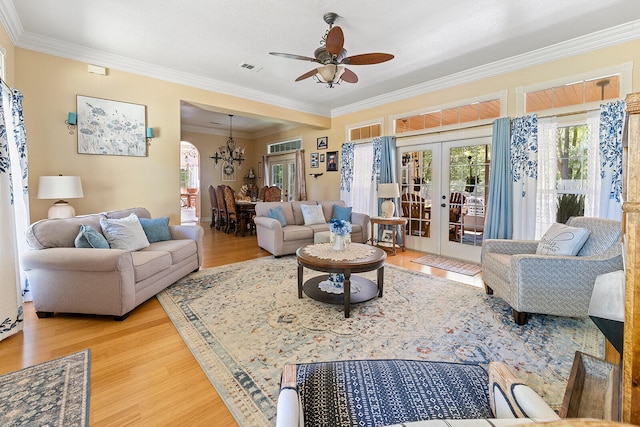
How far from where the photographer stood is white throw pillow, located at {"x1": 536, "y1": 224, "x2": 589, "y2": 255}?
248 centimetres

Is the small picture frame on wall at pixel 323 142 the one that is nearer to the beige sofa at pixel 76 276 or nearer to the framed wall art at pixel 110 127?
the framed wall art at pixel 110 127

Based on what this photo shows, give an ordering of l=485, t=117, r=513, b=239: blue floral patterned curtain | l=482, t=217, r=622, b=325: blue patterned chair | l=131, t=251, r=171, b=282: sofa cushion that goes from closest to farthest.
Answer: l=482, t=217, r=622, b=325: blue patterned chair, l=131, t=251, r=171, b=282: sofa cushion, l=485, t=117, r=513, b=239: blue floral patterned curtain

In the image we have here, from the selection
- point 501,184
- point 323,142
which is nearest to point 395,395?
point 501,184

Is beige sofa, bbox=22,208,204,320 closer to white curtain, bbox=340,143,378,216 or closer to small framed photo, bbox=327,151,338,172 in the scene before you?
white curtain, bbox=340,143,378,216

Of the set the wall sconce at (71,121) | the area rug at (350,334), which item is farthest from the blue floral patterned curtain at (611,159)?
the wall sconce at (71,121)

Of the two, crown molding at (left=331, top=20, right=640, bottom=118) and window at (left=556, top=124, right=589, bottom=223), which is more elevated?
crown molding at (left=331, top=20, right=640, bottom=118)

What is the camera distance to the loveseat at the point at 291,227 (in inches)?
182

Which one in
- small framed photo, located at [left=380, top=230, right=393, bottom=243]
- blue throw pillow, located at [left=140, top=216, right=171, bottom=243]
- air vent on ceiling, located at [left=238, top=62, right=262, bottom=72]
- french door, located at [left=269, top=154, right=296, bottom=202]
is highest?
air vent on ceiling, located at [left=238, top=62, right=262, bottom=72]

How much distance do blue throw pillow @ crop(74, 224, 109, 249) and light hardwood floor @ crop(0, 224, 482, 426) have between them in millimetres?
638

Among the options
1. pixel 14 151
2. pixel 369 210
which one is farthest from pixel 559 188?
pixel 14 151

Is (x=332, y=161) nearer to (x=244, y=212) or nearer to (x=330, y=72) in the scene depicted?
(x=244, y=212)

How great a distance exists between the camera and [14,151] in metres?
2.80

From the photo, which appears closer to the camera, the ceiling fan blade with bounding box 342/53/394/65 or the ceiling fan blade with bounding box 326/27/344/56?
the ceiling fan blade with bounding box 326/27/344/56

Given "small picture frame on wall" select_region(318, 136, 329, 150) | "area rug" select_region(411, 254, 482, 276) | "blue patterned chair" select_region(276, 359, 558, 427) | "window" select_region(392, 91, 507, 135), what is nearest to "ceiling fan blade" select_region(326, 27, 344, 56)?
"blue patterned chair" select_region(276, 359, 558, 427)
